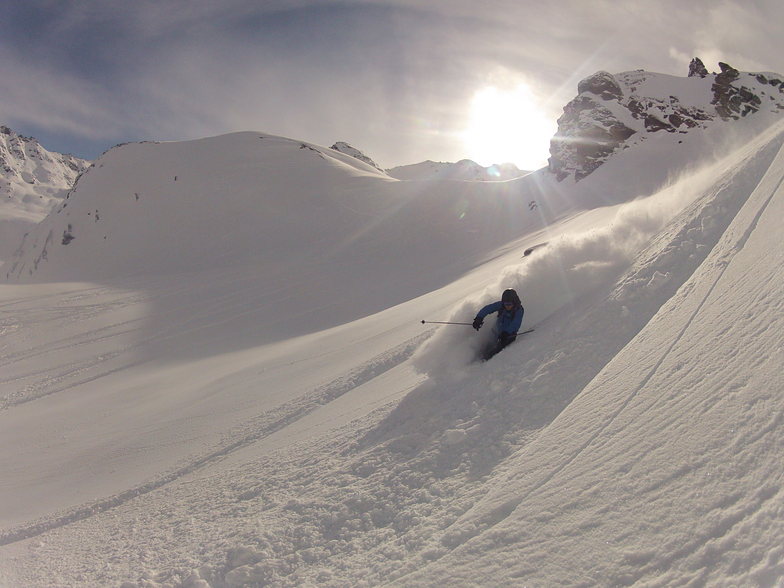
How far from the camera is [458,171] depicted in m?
167

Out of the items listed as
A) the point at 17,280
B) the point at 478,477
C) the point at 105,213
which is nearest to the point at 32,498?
the point at 478,477

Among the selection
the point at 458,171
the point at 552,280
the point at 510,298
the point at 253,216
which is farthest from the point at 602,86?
the point at 458,171

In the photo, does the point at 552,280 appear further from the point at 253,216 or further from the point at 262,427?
the point at 253,216

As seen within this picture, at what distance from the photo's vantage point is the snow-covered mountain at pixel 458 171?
162 m

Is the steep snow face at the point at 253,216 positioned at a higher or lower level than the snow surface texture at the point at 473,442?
higher

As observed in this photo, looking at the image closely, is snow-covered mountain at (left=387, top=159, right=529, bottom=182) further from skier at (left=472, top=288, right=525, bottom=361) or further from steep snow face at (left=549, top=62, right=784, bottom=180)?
skier at (left=472, top=288, right=525, bottom=361)

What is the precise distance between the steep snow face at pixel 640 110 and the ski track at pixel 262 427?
113ft

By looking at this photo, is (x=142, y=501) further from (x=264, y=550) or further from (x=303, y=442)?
(x=264, y=550)

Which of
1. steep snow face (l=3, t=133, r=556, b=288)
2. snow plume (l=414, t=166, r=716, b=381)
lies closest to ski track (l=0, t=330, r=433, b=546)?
snow plume (l=414, t=166, r=716, b=381)

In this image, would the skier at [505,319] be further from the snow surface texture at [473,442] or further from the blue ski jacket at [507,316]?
the snow surface texture at [473,442]

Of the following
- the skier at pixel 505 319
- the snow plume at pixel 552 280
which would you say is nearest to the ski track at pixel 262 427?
the snow plume at pixel 552 280

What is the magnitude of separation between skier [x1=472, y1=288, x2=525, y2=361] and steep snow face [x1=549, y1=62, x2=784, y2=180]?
34.9 meters

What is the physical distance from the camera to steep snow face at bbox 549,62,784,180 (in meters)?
37.3

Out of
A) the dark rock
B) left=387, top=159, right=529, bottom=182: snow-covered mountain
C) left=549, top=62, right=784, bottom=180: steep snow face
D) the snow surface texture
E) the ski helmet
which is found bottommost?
the snow surface texture
